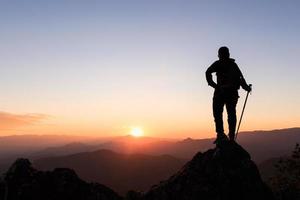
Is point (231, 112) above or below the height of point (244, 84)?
below

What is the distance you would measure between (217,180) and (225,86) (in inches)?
119

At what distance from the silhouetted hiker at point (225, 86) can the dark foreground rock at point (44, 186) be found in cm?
Answer: 423

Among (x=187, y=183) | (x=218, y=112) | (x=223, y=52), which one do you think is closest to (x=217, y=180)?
(x=187, y=183)

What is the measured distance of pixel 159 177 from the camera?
16288 cm

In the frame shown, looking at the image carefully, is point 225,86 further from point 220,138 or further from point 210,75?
point 220,138

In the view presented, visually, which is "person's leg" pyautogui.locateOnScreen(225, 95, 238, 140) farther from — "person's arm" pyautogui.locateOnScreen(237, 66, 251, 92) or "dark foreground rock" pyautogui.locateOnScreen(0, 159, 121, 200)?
"dark foreground rock" pyautogui.locateOnScreen(0, 159, 121, 200)

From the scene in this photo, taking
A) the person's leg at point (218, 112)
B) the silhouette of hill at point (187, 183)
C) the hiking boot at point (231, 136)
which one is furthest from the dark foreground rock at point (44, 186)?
the hiking boot at point (231, 136)

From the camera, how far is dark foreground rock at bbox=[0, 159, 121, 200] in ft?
41.5

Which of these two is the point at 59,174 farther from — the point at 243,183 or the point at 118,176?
the point at 118,176

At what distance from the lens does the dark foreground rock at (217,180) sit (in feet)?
38.3

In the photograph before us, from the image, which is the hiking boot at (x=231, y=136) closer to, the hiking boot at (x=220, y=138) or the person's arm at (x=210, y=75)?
the hiking boot at (x=220, y=138)

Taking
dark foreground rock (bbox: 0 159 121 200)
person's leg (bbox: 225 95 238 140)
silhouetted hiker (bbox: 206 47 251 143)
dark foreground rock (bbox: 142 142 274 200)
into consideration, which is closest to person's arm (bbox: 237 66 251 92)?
silhouetted hiker (bbox: 206 47 251 143)

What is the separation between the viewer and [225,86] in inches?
523

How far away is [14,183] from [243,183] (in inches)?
264
